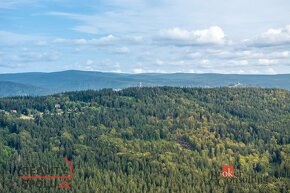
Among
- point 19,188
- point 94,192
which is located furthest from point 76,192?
point 19,188

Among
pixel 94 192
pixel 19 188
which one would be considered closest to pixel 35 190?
pixel 19 188

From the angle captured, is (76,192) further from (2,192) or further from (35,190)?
A: (2,192)

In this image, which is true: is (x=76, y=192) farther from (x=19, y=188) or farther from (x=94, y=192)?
(x=19, y=188)

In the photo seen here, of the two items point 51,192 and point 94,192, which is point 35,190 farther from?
point 94,192

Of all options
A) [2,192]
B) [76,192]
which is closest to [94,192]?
[76,192]

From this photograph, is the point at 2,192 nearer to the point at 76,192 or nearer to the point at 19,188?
the point at 19,188

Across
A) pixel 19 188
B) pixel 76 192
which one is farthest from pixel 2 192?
pixel 76 192

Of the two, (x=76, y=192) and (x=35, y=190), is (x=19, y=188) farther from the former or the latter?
(x=76, y=192)
